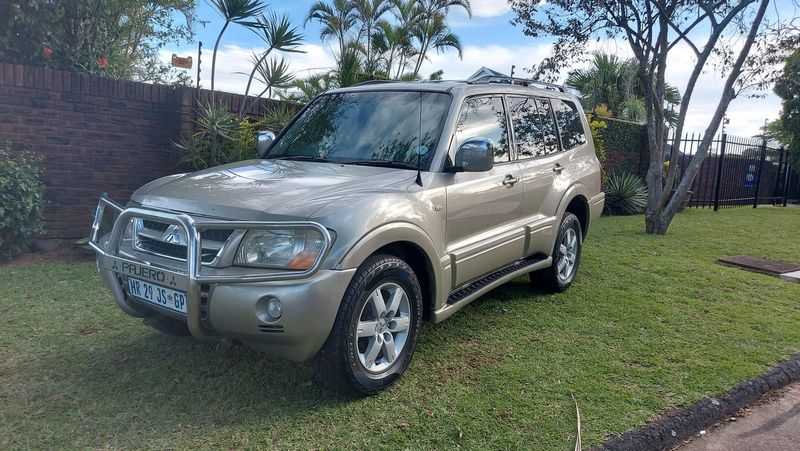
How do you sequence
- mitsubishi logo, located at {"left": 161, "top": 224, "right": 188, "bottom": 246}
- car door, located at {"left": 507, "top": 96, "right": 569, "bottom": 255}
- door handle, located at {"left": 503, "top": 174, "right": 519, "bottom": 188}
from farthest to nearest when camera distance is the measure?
car door, located at {"left": 507, "top": 96, "right": 569, "bottom": 255} → door handle, located at {"left": 503, "top": 174, "right": 519, "bottom": 188} → mitsubishi logo, located at {"left": 161, "top": 224, "right": 188, "bottom": 246}

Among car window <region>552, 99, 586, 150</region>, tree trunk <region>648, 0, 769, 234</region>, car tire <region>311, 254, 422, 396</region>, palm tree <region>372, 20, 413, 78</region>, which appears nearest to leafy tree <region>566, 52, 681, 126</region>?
palm tree <region>372, 20, 413, 78</region>

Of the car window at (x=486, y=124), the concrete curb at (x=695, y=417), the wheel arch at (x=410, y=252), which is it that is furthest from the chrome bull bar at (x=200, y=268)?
the concrete curb at (x=695, y=417)

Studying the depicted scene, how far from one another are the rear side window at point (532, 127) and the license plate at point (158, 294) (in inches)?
115

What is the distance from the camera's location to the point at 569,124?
5.79m

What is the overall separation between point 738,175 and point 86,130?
15299mm

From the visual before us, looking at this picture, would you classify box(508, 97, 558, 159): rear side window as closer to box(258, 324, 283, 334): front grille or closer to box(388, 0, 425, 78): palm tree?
box(258, 324, 283, 334): front grille

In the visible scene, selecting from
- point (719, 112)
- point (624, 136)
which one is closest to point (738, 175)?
point (624, 136)

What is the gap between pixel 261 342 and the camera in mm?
2922

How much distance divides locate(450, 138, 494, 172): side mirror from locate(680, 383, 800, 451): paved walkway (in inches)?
77.0

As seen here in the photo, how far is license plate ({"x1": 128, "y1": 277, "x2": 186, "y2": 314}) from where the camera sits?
2.99m

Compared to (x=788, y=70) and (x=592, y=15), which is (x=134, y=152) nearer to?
(x=592, y=15)

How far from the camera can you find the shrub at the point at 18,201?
5.68m

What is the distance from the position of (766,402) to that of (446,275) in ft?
6.99

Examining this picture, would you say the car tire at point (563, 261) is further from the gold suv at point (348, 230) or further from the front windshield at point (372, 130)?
the front windshield at point (372, 130)
